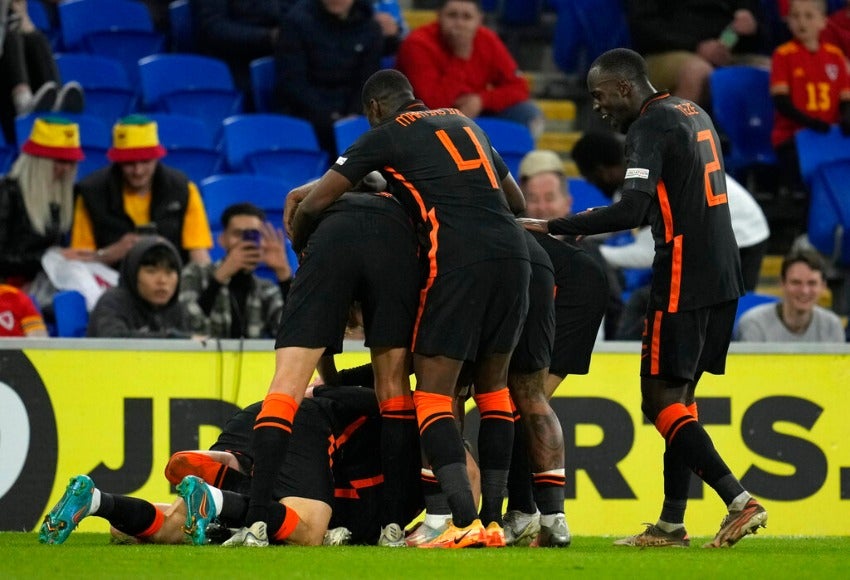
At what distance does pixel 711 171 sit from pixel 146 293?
3.47m

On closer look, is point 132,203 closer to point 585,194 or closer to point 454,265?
point 585,194

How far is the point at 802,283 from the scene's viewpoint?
9195 millimetres

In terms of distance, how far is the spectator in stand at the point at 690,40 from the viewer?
11.9 metres

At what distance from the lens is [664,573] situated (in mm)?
5164

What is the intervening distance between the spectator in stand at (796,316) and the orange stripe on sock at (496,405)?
3.29 meters

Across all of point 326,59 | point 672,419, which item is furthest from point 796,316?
point 326,59

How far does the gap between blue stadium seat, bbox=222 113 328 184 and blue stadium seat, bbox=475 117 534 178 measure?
44.9 inches

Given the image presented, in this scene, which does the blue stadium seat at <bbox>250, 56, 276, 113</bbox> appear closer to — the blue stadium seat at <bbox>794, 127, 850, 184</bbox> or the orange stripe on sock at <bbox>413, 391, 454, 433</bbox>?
the blue stadium seat at <bbox>794, 127, 850, 184</bbox>

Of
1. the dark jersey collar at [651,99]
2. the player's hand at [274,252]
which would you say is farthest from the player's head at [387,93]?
the player's hand at [274,252]

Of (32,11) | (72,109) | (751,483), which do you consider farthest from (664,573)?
(32,11)

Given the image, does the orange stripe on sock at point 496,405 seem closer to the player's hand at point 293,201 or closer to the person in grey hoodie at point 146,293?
the player's hand at point 293,201

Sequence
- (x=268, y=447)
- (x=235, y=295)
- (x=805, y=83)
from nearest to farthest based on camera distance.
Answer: (x=268, y=447) < (x=235, y=295) < (x=805, y=83)

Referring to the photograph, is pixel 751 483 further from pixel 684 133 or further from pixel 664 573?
pixel 664 573

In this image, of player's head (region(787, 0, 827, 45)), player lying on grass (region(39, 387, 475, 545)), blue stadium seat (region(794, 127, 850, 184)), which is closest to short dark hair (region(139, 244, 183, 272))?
player lying on grass (region(39, 387, 475, 545))
